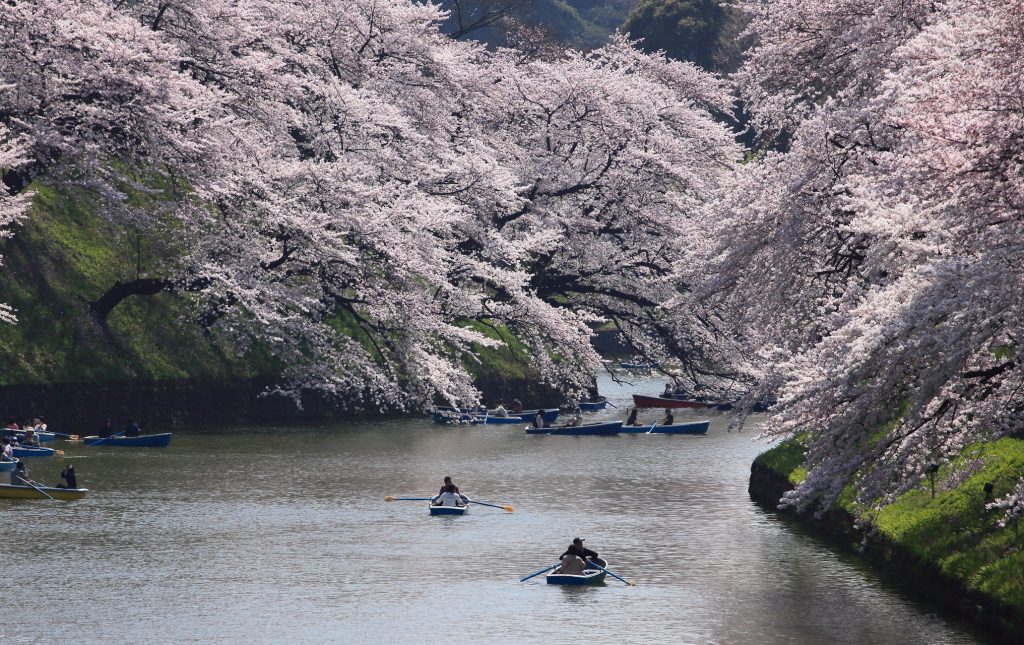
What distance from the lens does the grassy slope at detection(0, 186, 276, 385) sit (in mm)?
48281

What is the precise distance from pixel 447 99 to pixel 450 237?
7.96 m

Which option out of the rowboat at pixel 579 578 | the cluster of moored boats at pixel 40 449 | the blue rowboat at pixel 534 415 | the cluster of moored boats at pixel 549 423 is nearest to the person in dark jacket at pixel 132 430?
the cluster of moored boats at pixel 40 449

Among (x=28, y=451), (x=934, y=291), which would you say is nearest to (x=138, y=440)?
(x=28, y=451)

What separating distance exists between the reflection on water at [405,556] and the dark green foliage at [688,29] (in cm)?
6547

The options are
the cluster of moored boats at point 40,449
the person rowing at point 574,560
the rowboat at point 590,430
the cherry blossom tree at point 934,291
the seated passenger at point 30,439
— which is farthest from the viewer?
the rowboat at point 590,430

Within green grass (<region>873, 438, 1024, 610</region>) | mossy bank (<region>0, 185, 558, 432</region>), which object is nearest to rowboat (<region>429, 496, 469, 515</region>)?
green grass (<region>873, 438, 1024, 610</region>)

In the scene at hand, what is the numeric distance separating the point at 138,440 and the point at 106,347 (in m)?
5.93

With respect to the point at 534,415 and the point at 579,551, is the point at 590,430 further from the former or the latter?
the point at 579,551

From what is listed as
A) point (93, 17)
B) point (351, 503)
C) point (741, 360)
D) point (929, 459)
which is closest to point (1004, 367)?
point (929, 459)

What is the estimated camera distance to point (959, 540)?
24.6m

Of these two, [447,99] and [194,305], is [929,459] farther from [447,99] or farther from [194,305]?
[447,99]

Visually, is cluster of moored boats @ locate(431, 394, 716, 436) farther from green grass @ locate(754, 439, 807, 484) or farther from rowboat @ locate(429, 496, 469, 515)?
rowboat @ locate(429, 496, 469, 515)

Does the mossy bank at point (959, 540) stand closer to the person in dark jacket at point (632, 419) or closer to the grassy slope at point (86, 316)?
the person in dark jacket at point (632, 419)

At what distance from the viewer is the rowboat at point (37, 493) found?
3578 cm
